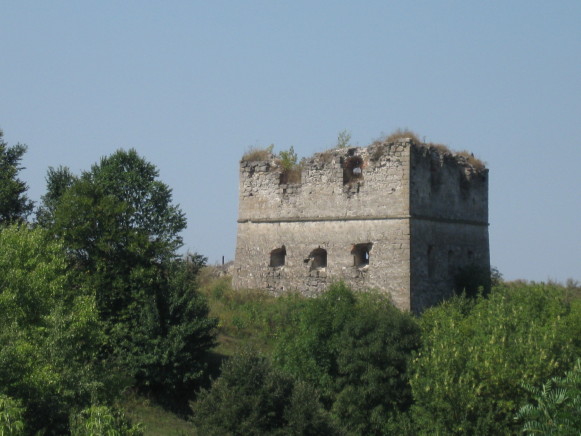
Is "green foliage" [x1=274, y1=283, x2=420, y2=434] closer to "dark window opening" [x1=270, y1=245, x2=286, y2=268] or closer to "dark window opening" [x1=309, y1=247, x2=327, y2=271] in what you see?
"dark window opening" [x1=309, y1=247, x2=327, y2=271]

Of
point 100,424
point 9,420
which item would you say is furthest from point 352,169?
point 9,420

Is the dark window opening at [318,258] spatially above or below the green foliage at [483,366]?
above

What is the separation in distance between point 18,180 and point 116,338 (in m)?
8.62

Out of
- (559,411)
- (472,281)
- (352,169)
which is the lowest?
(559,411)

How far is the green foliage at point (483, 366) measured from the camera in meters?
19.0

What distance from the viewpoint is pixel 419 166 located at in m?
24.9

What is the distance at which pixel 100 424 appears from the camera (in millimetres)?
11953

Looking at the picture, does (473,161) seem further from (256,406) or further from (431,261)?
(256,406)

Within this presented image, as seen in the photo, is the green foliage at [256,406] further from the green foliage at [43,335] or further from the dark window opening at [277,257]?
the dark window opening at [277,257]

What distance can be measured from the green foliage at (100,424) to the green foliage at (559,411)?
22.1 ft

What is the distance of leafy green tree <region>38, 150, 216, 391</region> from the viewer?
21547 mm

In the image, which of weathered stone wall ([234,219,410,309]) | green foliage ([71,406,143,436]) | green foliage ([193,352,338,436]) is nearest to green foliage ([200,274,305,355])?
weathered stone wall ([234,219,410,309])

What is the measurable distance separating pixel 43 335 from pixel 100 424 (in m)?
5.33

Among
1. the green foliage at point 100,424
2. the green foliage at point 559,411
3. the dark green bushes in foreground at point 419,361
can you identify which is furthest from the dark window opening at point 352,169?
the green foliage at point 100,424
